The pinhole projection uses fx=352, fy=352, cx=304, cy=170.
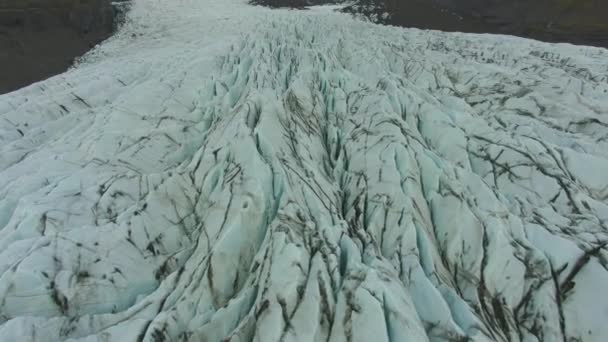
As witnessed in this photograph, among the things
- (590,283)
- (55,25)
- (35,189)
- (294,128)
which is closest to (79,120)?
(35,189)

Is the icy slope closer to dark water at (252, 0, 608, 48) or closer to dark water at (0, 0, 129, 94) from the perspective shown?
dark water at (0, 0, 129, 94)

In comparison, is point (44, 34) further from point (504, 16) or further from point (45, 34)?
point (504, 16)

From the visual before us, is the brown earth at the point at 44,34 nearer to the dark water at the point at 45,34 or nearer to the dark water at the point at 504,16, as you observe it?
the dark water at the point at 45,34

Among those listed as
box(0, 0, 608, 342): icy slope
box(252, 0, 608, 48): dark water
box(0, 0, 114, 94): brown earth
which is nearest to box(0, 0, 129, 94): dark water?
box(0, 0, 114, 94): brown earth

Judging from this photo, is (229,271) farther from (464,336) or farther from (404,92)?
(404,92)

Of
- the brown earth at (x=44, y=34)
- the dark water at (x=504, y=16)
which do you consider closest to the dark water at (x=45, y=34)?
the brown earth at (x=44, y=34)
